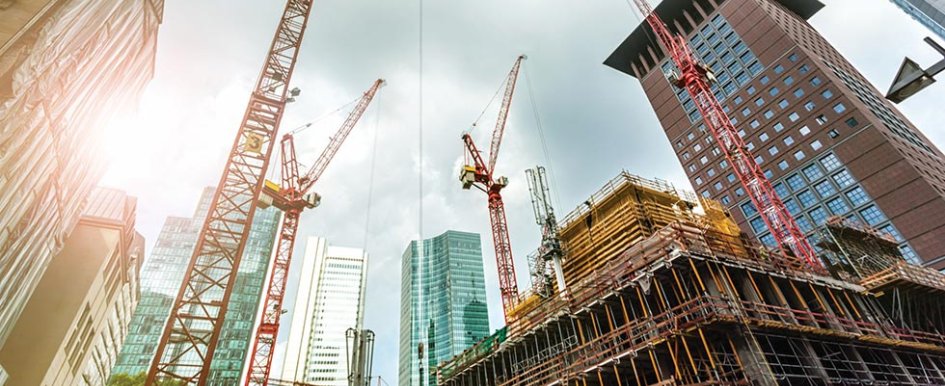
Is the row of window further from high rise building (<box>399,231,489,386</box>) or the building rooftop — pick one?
high rise building (<box>399,231,489,386</box>)

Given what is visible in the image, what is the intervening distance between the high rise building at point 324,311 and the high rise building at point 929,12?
14781cm

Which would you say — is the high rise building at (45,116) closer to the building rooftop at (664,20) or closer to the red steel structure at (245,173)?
the red steel structure at (245,173)

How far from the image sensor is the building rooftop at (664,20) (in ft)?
295

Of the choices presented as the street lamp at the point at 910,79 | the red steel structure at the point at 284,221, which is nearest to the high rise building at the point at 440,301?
the red steel structure at the point at 284,221

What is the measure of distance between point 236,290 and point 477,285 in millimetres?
80192

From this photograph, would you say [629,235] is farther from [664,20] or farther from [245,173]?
[664,20]

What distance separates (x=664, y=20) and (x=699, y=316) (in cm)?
9375

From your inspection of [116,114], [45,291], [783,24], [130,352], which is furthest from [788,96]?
[130,352]

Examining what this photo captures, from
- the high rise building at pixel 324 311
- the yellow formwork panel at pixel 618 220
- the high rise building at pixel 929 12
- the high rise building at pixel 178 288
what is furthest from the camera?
the high rise building at pixel 324 311

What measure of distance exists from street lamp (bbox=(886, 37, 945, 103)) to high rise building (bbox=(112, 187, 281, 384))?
115 meters

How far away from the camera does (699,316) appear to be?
1684 cm

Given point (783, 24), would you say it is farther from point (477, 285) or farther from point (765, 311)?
point (477, 285)

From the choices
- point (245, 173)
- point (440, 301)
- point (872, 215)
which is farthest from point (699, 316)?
point (440, 301)

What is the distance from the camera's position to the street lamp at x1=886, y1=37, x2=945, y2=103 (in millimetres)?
7738
